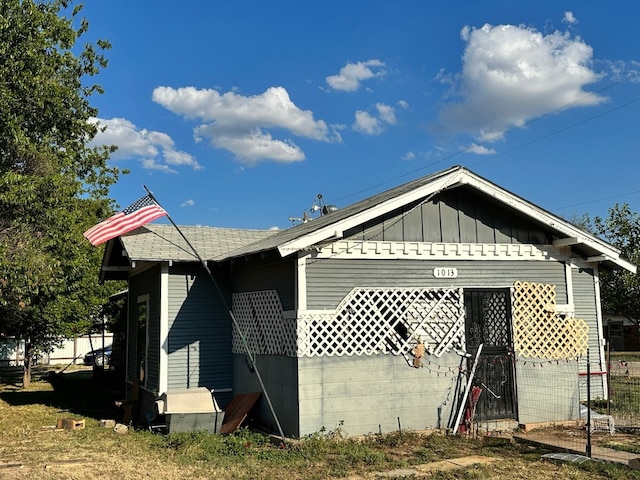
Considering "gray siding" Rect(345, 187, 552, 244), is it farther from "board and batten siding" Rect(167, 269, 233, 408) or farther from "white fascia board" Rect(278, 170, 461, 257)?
"board and batten siding" Rect(167, 269, 233, 408)

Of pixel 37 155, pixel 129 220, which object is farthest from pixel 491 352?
pixel 37 155

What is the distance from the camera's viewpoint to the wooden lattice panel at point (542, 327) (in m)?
10.3

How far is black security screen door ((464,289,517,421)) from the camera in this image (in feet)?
33.0

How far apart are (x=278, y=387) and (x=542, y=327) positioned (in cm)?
477

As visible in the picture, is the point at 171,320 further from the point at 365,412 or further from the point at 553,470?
the point at 553,470

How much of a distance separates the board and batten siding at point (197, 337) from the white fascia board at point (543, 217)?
18.2 ft

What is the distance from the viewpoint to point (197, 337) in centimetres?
1161

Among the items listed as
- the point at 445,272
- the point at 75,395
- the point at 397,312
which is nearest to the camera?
the point at 397,312

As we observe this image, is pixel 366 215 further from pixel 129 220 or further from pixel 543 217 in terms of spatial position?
pixel 129 220

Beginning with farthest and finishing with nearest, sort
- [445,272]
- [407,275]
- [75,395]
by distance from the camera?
[75,395], [445,272], [407,275]

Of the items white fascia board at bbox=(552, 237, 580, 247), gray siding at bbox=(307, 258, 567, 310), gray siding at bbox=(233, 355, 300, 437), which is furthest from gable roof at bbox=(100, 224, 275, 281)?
white fascia board at bbox=(552, 237, 580, 247)

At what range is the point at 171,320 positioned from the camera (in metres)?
11.5

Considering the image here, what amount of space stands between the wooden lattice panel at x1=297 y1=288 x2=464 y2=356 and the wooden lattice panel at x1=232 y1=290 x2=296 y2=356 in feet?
1.38

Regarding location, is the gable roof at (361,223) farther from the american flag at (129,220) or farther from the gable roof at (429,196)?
the american flag at (129,220)
